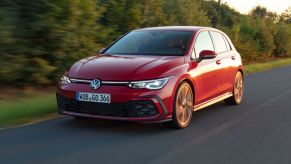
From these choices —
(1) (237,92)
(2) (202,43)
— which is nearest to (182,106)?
(2) (202,43)

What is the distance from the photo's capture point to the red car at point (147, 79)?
305 inches

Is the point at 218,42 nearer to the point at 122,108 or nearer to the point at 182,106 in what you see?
the point at 182,106

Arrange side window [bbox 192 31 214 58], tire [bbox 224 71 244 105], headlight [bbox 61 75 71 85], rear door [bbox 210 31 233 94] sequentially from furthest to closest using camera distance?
1. tire [bbox 224 71 244 105]
2. rear door [bbox 210 31 233 94]
3. side window [bbox 192 31 214 58]
4. headlight [bbox 61 75 71 85]

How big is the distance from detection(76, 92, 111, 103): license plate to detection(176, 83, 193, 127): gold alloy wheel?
1.09 m

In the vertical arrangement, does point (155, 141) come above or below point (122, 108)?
below

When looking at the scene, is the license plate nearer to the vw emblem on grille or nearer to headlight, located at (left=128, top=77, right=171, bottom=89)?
the vw emblem on grille

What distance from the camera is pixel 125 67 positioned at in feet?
26.2

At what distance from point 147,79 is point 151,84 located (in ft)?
0.30

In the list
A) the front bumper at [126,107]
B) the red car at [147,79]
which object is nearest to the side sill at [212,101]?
the red car at [147,79]

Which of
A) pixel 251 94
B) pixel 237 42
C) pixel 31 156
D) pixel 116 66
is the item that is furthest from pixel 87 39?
pixel 237 42

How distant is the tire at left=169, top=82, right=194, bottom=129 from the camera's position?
320 inches

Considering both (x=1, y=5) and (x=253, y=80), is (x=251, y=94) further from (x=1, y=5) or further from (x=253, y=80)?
(x=1, y=5)

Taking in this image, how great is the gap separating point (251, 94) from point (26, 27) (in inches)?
211

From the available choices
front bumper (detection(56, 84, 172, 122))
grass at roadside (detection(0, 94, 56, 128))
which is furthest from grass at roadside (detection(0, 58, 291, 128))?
front bumper (detection(56, 84, 172, 122))
